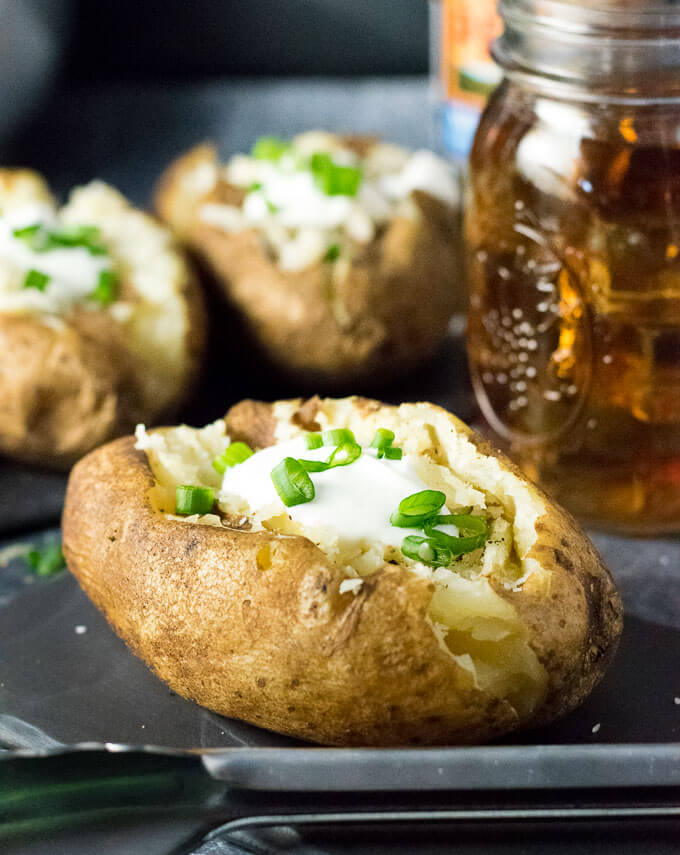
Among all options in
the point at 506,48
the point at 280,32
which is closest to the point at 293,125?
the point at 280,32

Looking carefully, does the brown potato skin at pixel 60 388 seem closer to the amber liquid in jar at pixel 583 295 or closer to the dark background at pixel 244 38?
the amber liquid in jar at pixel 583 295

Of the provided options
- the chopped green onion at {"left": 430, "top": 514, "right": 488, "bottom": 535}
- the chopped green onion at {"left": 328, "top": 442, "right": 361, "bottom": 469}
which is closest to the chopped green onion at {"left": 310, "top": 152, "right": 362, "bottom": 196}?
the chopped green onion at {"left": 328, "top": 442, "right": 361, "bottom": 469}

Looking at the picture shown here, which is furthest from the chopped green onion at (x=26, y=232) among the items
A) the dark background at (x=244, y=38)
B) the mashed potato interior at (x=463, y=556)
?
the dark background at (x=244, y=38)

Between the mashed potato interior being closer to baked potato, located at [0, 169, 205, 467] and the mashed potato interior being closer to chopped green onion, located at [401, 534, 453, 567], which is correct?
chopped green onion, located at [401, 534, 453, 567]

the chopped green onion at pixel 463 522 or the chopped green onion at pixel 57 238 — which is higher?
the chopped green onion at pixel 463 522

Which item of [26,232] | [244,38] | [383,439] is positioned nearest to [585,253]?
[383,439]

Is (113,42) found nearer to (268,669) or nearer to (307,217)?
(307,217)
